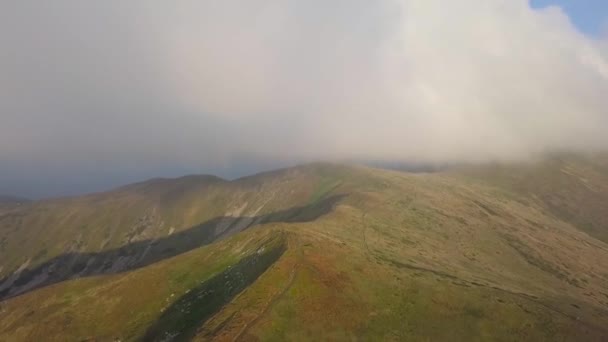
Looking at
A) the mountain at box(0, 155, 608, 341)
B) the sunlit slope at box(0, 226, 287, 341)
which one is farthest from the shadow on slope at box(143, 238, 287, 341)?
the mountain at box(0, 155, 608, 341)

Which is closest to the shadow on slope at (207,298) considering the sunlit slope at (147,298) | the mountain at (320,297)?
the sunlit slope at (147,298)

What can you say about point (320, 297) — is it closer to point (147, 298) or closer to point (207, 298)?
point (207, 298)

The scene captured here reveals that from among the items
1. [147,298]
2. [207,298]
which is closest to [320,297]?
[207,298]

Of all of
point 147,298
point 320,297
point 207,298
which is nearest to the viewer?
point 320,297

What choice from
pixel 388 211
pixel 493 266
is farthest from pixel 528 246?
pixel 388 211

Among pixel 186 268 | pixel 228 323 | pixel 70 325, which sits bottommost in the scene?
pixel 70 325

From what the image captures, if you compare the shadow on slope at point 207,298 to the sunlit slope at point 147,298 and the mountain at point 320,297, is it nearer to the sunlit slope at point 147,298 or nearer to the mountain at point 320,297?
the sunlit slope at point 147,298

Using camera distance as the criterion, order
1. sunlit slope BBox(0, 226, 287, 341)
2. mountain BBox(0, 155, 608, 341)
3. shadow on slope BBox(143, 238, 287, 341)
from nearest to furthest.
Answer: mountain BBox(0, 155, 608, 341) < shadow on slope BBox(143, 238, 287, 341) < sunlit slope BBox(0, 226, 287, 341)

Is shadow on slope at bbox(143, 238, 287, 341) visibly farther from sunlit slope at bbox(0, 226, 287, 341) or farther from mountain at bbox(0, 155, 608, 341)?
Answer: mountain at bbox(0, 155, 608, 341)

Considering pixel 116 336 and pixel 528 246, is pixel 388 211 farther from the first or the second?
pixel 116 336

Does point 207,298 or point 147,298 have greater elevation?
point 207,298

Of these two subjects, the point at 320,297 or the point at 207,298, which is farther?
the point at 207,298
